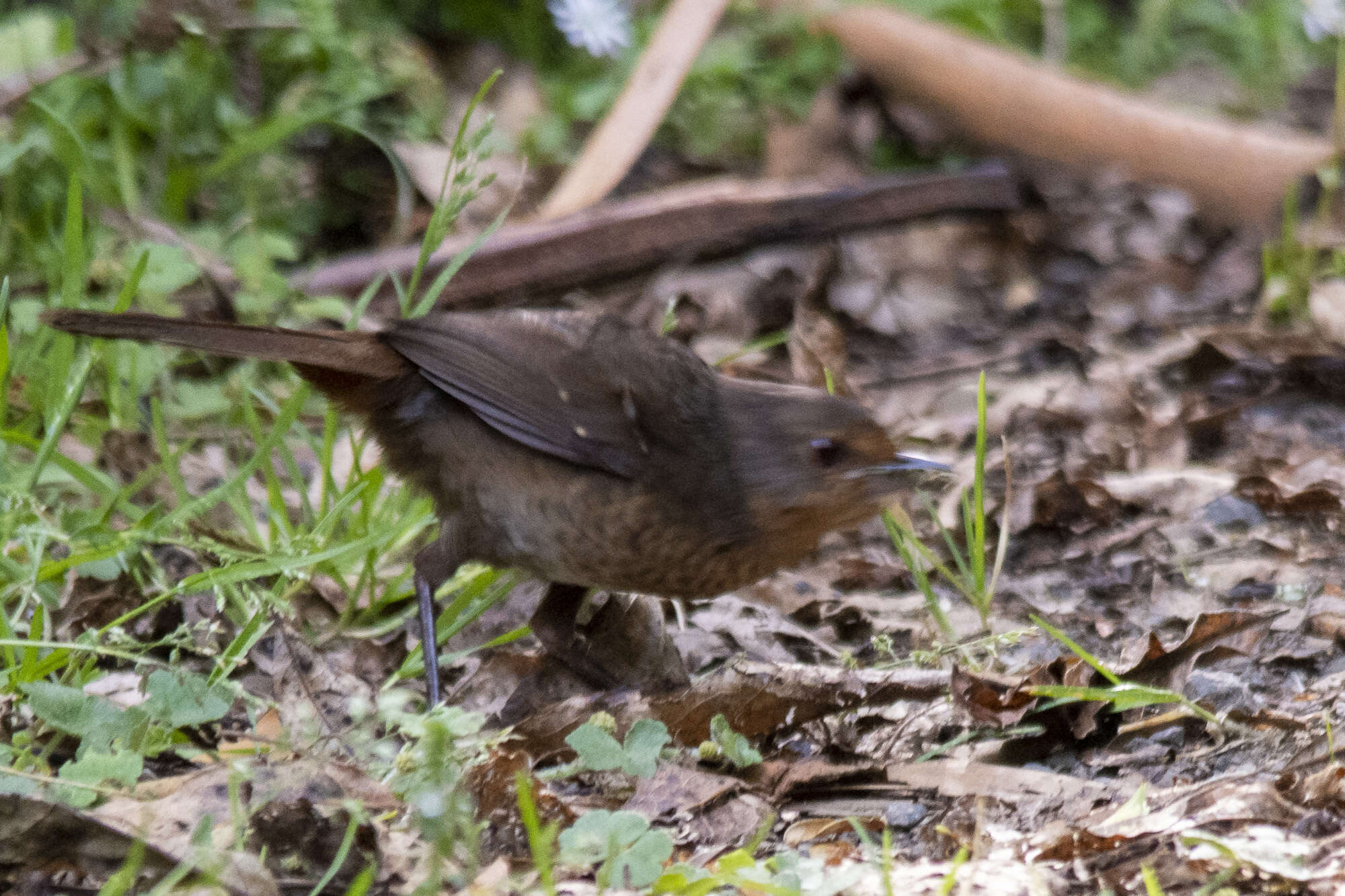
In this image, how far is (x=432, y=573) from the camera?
3.46m

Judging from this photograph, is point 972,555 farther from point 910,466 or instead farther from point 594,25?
point 594,25

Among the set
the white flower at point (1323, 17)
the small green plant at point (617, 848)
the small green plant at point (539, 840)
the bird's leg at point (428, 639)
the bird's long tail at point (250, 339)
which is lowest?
the bird's leg at point (428, 639)

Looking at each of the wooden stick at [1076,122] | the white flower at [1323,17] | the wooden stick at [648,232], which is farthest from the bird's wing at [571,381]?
the white flower at [1323,17]

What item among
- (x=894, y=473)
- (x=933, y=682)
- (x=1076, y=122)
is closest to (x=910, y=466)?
(x=894, y=473)

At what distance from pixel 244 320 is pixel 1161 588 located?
297cm

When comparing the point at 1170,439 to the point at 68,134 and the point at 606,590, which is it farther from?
the point at 68,134

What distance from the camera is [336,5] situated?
6.67 m

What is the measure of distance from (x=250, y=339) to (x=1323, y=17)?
5647mm

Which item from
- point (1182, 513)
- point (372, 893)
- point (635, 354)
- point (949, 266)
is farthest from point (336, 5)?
point (372, 893)

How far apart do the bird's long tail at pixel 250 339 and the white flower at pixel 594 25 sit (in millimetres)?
4048

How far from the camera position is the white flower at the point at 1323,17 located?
6.59m

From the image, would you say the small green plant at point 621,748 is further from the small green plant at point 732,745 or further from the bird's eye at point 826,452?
the bird's eye at point 826,452

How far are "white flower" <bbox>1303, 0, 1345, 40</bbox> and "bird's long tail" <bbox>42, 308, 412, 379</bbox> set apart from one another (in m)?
4.62

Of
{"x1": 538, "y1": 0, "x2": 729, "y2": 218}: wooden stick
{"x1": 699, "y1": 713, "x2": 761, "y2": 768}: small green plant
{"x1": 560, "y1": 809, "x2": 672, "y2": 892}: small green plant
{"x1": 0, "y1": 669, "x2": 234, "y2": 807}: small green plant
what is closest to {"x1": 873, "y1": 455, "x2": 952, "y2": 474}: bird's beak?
{"x1": 699, "y1": 713, "x2": 761, "y2": 768}: small green plant
